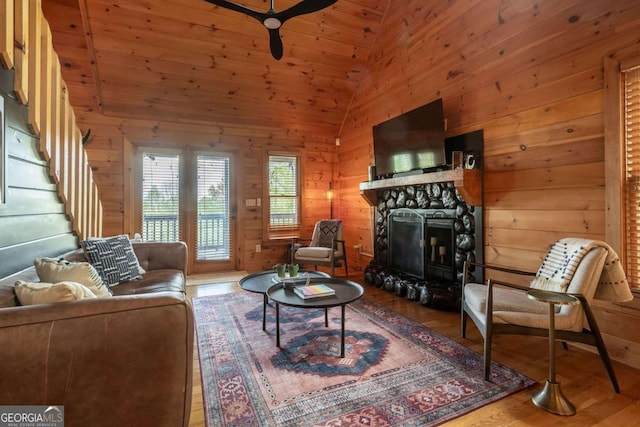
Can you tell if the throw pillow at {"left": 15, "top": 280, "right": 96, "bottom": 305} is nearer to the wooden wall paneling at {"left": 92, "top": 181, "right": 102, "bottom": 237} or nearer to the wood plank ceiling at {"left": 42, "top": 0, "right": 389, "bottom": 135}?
the wooden wall paneling at {"left": 92, "top": 181, "right": 102, "bottom": 237}

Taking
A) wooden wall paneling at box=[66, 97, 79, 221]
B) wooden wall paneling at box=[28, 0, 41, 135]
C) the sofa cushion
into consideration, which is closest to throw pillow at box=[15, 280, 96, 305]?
the sofa cushion

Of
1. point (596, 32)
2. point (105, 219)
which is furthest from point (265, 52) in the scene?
point (596, 32)

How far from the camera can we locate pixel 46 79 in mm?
2277

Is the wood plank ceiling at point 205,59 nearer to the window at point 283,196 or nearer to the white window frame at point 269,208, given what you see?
the white window frame at point 269,208

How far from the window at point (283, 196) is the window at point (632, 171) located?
14.2 ft

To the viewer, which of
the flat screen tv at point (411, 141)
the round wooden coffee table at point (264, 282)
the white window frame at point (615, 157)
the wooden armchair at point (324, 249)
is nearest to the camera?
the white window frame at point (615, 157)

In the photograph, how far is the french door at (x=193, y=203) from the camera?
474 centimetres

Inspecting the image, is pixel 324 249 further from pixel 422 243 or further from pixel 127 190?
pixel 127 190

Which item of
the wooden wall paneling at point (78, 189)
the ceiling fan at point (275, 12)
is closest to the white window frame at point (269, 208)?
the wooden wall paneling at point (78, 189)

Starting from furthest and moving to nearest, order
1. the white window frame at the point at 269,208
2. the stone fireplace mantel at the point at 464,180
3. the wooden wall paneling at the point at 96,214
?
1. the white window frame at the point at 269,208
2. the wooden wall paneling at the point at 96,214
3. the stone fireplace mantel at the point at 464,180

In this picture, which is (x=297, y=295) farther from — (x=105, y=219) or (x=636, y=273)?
(x=105, y=219)

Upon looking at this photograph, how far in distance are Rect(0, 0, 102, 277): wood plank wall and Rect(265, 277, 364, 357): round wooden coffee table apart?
63.0 inches

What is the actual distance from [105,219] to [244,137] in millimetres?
2418

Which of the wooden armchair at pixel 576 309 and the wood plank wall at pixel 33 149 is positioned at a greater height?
the wood plank wall at pixel 33 149
